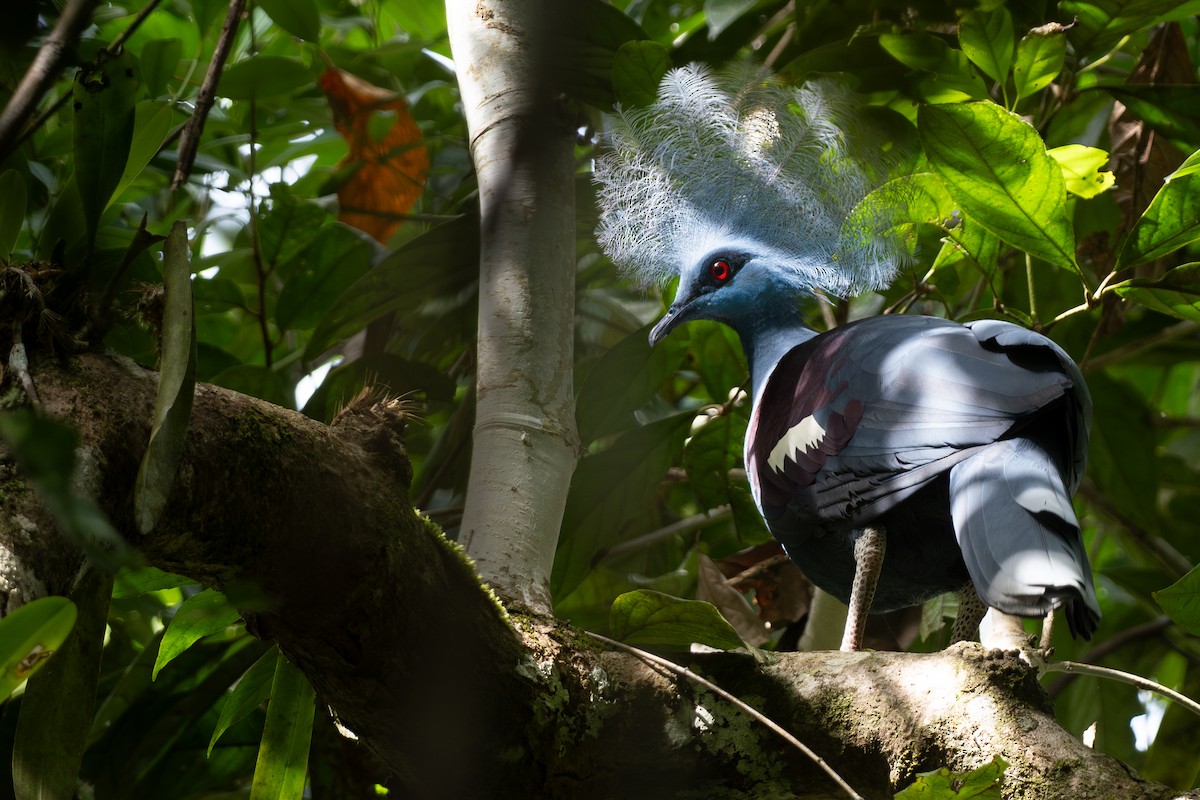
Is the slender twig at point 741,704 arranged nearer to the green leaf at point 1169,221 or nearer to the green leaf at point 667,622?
the green leaf at point 667,622

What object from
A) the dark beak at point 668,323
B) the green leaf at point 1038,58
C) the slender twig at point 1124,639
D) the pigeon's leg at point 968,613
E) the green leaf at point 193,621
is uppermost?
the green leaf at point 1038,58

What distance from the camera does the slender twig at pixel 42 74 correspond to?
597 millimetres

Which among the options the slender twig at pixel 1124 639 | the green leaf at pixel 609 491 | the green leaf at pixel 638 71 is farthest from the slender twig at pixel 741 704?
the slender twig at pixel 1124 639

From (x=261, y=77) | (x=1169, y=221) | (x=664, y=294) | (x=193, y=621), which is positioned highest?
(x=261, y=77)

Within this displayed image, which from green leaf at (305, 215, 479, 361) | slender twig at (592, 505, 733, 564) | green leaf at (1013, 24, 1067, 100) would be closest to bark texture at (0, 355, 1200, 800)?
green leaf at (305, 215, 479, 361)

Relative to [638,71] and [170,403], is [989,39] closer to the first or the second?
[638,71]

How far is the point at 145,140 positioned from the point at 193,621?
83 cm

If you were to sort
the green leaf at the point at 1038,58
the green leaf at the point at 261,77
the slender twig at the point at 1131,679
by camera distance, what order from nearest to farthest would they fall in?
the slender twig at the point at 1131,679 < the green leaf at the point at 1038,58 < the green leaf at the point at 261,77

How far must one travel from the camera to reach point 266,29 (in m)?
3.45

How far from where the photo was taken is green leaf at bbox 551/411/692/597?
245 centimetres

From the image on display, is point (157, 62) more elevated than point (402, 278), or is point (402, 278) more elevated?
point (157, 62)

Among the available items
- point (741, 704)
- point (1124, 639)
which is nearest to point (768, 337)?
point (741, 704)

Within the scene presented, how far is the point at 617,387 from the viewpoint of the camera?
2.60 metres

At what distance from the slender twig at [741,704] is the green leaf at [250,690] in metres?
0.70
